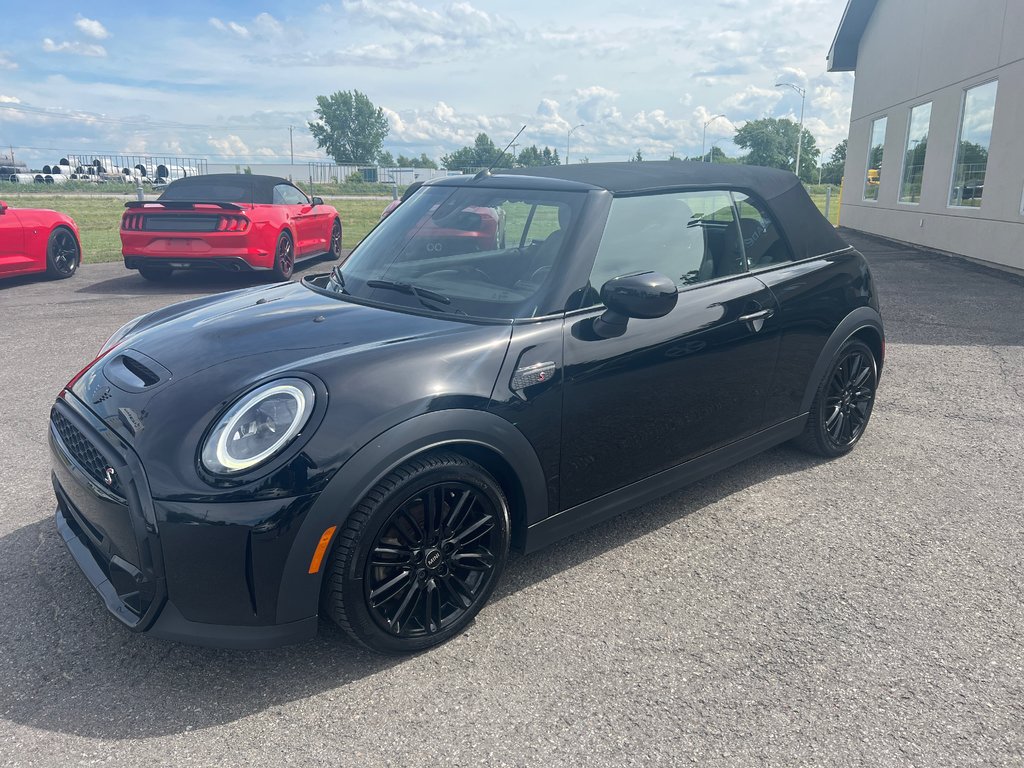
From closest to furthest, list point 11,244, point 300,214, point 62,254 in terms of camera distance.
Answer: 1. point 11,244
2. point 62,254
3. point 300,214

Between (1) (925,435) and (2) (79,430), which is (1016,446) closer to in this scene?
(1) (925,435)

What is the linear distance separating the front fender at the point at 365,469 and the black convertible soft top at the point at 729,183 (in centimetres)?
129

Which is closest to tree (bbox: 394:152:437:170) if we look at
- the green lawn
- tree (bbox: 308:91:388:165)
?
tree (bbox: 308:91:388:165)

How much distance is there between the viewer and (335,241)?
13727 mm

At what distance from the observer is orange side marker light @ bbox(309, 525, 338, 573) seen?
2383mm

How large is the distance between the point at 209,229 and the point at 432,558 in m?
8.49

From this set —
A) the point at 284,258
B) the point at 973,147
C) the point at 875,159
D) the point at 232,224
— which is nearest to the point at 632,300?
the point at 232,224

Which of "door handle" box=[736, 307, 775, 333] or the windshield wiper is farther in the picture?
"door handle" box=[736, 307, 775, 333]

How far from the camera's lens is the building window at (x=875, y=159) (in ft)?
66.1

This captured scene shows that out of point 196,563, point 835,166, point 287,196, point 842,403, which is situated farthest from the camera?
point 835,166

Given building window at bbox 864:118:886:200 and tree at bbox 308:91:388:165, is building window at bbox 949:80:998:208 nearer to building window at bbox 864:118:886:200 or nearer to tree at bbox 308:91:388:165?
building window at bbox 864:118:886:200

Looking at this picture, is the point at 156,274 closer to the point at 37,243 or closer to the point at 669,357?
the point at 37,243

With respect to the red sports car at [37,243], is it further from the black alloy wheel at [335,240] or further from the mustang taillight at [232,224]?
the black alloy wheel at [335,240]

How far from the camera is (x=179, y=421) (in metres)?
2.47
